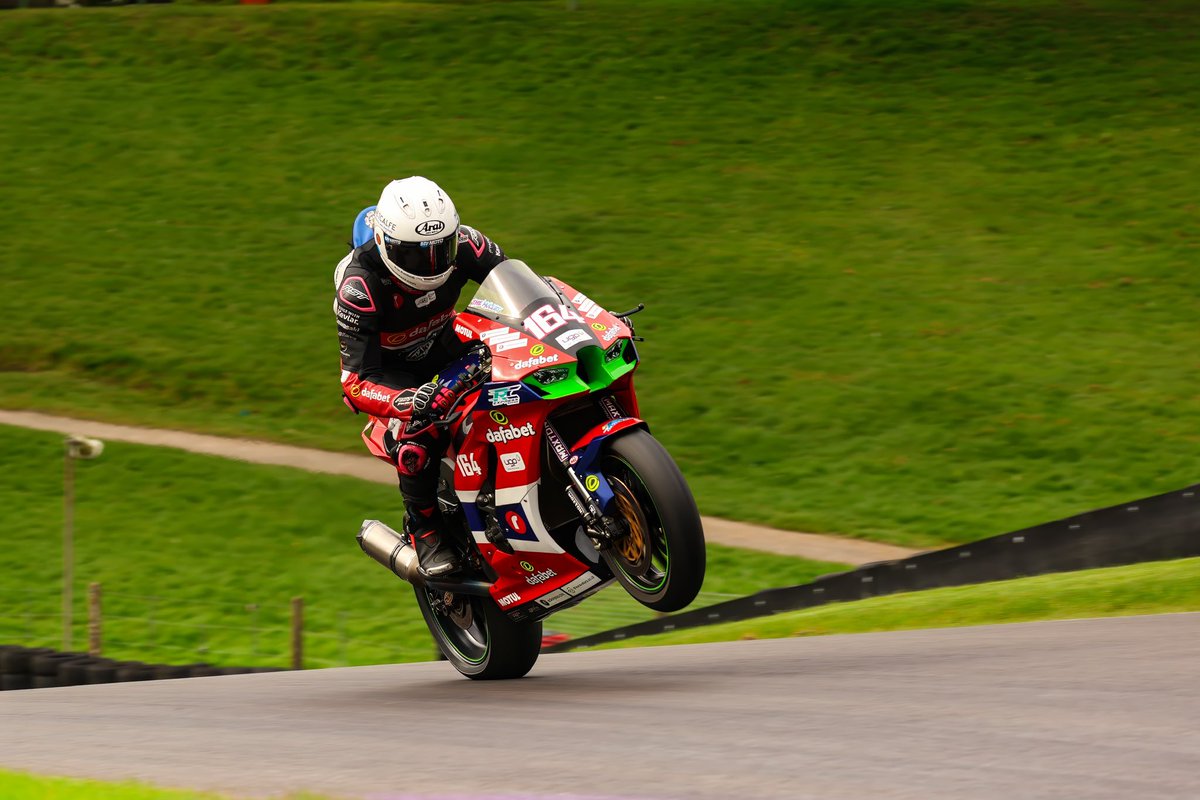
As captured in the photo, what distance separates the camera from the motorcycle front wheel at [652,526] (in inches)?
283

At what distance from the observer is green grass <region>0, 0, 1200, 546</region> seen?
77.1 ft

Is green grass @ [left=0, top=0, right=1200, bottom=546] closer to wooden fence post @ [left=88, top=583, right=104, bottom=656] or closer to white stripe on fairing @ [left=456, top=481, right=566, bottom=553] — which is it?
wooden fence post @ [left=88, top=583, right=104, bottom=656]

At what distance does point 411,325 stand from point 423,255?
601 mm

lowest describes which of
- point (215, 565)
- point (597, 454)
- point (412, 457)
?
point (215, 565)

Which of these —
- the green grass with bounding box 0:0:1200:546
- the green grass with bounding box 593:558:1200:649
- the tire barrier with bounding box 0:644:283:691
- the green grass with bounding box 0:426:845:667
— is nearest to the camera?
the green grass with bounding box 593:558:1200:649

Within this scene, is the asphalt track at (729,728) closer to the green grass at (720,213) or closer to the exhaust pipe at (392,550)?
the exhaust pipe at (392,550)

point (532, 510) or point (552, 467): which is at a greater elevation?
point (552, 467)

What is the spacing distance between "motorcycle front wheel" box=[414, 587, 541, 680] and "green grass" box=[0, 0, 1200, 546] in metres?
10.4

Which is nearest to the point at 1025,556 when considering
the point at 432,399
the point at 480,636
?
the point at 480,636

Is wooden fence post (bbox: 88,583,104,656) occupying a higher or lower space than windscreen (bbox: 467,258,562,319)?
lower

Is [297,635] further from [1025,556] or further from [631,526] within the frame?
[631,526]

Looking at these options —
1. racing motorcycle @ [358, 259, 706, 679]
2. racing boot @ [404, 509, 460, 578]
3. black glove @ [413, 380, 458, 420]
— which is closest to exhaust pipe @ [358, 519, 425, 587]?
racing motorcycle @ [358, 259, 706, 679]

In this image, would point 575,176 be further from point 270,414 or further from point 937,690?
point 937,690

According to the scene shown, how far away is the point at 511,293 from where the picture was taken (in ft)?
27.3
